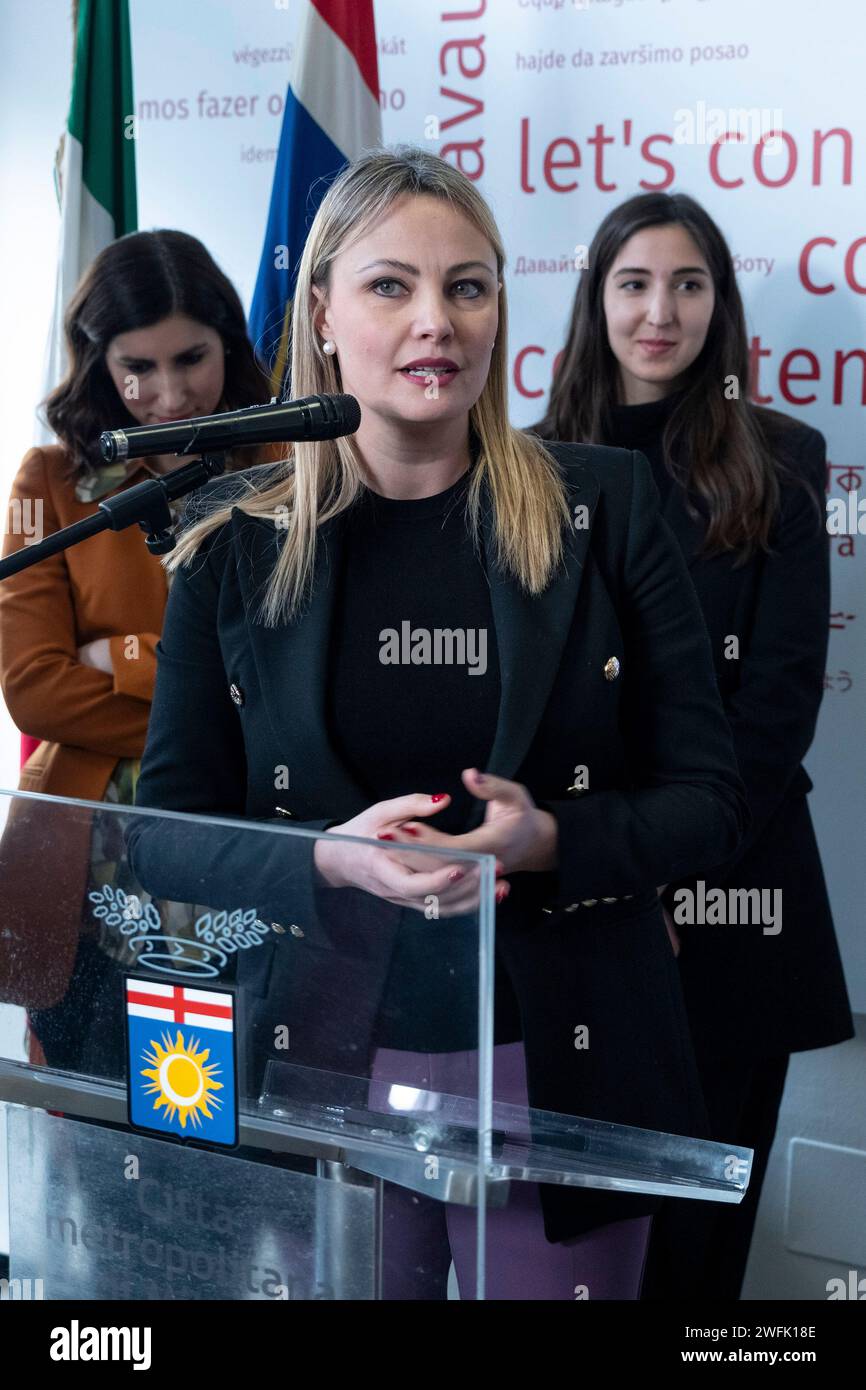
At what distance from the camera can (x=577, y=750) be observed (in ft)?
4.98

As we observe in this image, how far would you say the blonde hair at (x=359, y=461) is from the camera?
1.53 meters

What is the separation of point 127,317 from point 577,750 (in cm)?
129

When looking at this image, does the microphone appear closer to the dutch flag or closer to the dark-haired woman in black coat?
the dark-haired woman in black coat

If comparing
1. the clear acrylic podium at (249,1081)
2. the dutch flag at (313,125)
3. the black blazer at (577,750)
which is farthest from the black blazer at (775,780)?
the clear acrylic podium at (249,1081)

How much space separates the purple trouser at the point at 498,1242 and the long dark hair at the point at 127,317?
1407 millimetres

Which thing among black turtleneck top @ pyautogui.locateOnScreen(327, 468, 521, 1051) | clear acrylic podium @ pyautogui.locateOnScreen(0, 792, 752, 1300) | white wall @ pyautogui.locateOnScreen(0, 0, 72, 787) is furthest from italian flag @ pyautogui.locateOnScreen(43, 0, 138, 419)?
clear acrylic podium @ pyautogui.locateOnScreen(0, 792, 752, 1300)

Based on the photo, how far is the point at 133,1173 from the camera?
3.70ft

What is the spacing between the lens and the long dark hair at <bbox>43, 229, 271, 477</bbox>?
2.41m

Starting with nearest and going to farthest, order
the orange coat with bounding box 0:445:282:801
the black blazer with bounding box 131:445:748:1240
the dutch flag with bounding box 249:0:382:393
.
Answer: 1. the black blazer with bounding box 131:445:748:1240
2. the orange coat with bounding box 0:445:282:801
3. the dutch flag with bounding box 249:0:382:393

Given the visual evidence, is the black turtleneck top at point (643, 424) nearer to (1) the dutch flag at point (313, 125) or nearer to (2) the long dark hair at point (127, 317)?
(2) the long dark hair at point (127, 317)

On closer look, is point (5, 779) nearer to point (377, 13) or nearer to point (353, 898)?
point (377, 13)

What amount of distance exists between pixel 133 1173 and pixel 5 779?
8.43 ft

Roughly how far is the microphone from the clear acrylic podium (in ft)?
0.95
